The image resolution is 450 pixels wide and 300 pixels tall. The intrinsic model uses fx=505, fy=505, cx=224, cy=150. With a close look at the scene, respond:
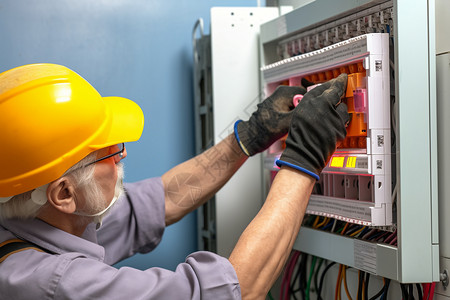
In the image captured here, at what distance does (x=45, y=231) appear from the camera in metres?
1.18

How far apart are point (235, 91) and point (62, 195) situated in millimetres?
807

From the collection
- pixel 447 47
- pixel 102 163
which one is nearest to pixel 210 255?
pixel 102 163

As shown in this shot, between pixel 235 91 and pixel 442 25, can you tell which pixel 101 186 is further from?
pixel 442 25

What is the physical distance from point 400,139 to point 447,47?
240 millimetres

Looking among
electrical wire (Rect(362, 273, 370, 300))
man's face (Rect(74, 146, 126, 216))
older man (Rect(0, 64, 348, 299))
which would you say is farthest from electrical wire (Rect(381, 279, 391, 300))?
man's face (Rect(74, 146, 126, 216))

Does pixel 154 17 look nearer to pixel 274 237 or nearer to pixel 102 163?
pixel 102 163

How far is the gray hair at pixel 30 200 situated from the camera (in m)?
1.17

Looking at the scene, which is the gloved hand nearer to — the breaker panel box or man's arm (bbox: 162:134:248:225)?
the breaker panel box

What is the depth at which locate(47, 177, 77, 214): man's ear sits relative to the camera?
45.3 inches

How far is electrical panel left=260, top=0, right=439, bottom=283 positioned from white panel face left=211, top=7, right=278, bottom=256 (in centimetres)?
42

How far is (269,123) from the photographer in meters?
1.47

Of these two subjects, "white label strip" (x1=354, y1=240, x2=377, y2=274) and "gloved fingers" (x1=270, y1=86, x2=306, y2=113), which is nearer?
"white label strip" (x1=354, y1=240, x2=377, y2=274)

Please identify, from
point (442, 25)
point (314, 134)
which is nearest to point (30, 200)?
point (314, 134)

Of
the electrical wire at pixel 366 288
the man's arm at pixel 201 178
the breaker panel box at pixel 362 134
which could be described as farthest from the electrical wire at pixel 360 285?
the man's arm at pixel 201 178
